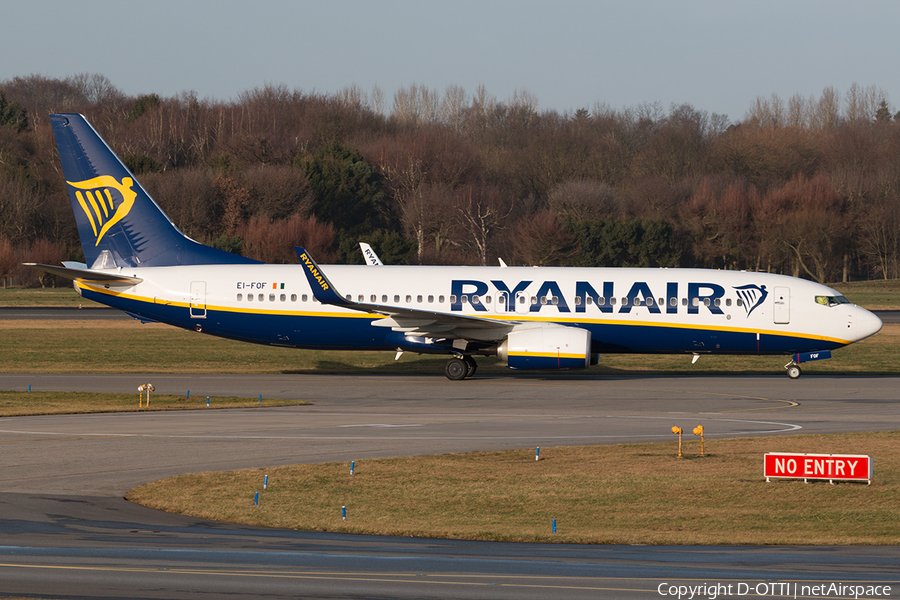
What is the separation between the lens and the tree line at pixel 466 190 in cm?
9925

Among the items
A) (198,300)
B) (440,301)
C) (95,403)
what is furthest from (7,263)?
(440,301)

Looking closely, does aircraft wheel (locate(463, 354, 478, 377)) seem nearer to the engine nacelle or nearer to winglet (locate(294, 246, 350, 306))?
the engine nacelle

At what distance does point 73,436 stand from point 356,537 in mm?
11756

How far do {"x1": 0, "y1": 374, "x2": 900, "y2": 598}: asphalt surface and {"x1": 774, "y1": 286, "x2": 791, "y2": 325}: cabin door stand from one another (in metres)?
2.49

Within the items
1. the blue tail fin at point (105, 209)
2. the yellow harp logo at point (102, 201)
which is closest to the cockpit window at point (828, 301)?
the blue tail fin at point (105, 209)

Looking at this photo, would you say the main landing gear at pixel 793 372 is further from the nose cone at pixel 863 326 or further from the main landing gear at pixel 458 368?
the main landing gear at pixel 458 368

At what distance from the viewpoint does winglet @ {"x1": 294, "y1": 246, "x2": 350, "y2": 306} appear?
33.6 m

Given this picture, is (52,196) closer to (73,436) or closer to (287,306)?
(287,306)

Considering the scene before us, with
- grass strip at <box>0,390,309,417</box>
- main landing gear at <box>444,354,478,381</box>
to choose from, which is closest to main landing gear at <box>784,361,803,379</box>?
main landing gear at <box>444,354,478,381</box>

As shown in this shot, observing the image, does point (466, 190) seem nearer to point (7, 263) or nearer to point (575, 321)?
point (7, 263)

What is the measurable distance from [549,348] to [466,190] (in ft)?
266

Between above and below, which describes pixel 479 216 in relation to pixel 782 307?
above

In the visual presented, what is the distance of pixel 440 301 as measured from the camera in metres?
36.3

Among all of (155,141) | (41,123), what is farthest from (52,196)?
(41,123)
